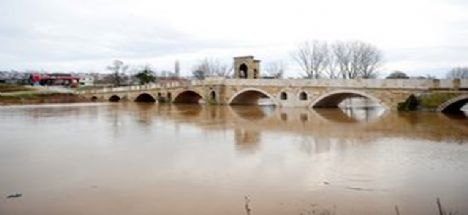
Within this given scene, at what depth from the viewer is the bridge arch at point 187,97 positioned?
41.7m

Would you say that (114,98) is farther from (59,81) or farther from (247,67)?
(59,81)

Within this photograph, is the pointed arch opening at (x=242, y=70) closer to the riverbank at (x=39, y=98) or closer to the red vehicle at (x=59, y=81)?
the riverbank at (x=39, y=98)

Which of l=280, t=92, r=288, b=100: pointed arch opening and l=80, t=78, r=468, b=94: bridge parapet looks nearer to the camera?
l=80, t=78, r=468, b=94: bridge parapet

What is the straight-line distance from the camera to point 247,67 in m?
40.2

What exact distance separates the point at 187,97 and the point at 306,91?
47.4ft

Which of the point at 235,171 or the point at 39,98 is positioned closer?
the point at 235,171

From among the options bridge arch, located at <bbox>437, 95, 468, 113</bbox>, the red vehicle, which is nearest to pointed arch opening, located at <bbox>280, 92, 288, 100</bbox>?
bridge arch, located at <bbox>437, 95, 468, 113</bbox>

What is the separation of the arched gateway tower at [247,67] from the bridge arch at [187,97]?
413 centimetres

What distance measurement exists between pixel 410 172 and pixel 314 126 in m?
10.4

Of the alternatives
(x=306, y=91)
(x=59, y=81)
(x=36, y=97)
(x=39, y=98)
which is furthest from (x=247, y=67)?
(x=59, y=81)

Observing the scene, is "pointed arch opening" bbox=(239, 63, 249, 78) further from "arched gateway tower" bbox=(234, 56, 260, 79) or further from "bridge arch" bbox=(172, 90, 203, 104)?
"bridge arch" bbox=(172, 90, 203, 104)

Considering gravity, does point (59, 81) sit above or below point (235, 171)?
above

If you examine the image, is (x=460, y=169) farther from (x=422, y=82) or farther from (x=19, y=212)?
(x=422, y=82)

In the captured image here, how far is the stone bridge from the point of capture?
25125 mm
